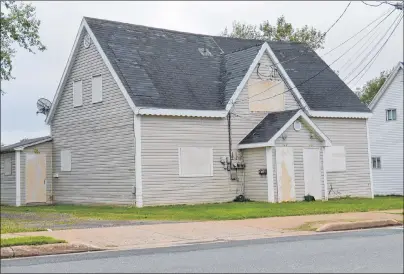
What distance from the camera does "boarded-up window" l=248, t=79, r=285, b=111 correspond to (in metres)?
28.6

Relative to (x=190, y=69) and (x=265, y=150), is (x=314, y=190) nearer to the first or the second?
(x=265, y=150)

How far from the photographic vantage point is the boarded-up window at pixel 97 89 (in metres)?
27.6

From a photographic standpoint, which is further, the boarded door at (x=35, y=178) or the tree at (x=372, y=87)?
the tree at (x=372, y=87)

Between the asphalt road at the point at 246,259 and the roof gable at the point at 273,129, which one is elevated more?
the roof gable at the point at 273,129

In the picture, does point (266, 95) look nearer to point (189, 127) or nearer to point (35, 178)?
point (189, 127)

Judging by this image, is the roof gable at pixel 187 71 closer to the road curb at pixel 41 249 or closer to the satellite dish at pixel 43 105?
the satellite dish at pixel 43 105

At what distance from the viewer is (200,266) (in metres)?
10.3

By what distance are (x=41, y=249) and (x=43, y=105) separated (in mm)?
22138

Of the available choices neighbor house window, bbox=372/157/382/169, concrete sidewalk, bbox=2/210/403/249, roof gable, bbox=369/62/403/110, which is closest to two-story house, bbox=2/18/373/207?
concrete sidewalk, bbox=2/210/403/249

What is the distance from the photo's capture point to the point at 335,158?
30.5 m

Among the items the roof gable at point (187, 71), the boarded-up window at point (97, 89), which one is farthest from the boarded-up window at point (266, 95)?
the boarded-up window at point (97, 89)

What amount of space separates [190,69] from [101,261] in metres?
18.4

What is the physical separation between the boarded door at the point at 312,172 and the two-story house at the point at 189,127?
0.05m

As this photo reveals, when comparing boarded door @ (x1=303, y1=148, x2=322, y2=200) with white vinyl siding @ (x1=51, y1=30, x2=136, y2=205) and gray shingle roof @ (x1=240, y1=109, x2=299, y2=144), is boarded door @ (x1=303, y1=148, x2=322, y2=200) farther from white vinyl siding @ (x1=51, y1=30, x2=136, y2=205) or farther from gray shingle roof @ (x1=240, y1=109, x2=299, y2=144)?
white vinyl siding @ (x1=51, y1=30, x2=136, y2=205)
